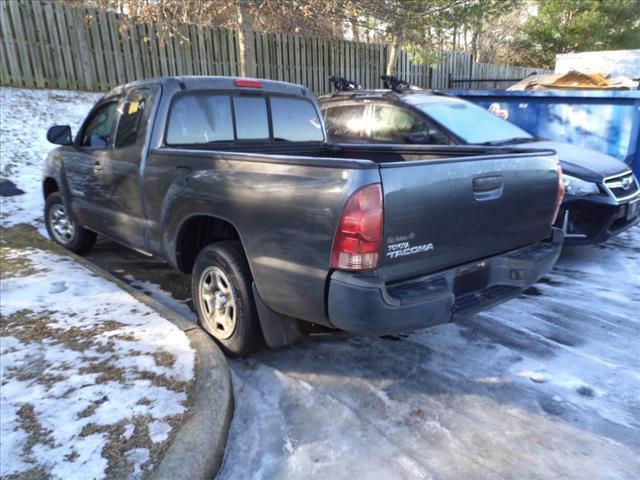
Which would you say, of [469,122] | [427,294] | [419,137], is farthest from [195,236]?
[469,122]

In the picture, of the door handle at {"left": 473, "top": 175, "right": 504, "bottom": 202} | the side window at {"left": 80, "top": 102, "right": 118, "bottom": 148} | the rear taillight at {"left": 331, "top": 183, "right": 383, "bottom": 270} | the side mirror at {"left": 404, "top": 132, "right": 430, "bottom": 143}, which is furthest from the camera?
the side mirror at {"left": 404, "top": 132, "right": 430, "bottom": 143}

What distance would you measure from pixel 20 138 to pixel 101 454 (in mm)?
9396

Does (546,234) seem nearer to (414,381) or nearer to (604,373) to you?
(604,373)

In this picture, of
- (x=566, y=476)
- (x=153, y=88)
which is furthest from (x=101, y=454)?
(x=153, y=88)

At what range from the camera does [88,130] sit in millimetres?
5043

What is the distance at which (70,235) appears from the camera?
5.61m

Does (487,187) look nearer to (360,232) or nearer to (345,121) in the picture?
(360,232)

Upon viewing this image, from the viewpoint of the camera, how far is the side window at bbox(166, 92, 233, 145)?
3.95 meters

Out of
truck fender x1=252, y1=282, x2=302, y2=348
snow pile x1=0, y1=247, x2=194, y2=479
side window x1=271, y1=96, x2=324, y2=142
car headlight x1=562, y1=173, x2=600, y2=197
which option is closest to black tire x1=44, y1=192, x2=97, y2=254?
snow pile x1=0, y1=247, x2=194, y2=479

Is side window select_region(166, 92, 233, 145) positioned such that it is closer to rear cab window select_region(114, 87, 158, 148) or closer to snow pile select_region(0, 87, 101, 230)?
rear cab window select_region(114, 87, 158, 148)

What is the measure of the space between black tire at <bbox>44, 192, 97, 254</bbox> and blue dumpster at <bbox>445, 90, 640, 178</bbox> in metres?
6.56

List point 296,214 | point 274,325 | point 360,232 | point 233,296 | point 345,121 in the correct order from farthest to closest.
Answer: point 345,121
point 233,296
point 274,325
point 296,214
point 360,232

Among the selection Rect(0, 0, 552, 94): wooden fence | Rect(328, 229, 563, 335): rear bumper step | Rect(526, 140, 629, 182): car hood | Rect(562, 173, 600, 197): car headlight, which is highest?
Rect(0, 0, 552, 94): wooden fence

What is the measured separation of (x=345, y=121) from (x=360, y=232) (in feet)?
15.4
